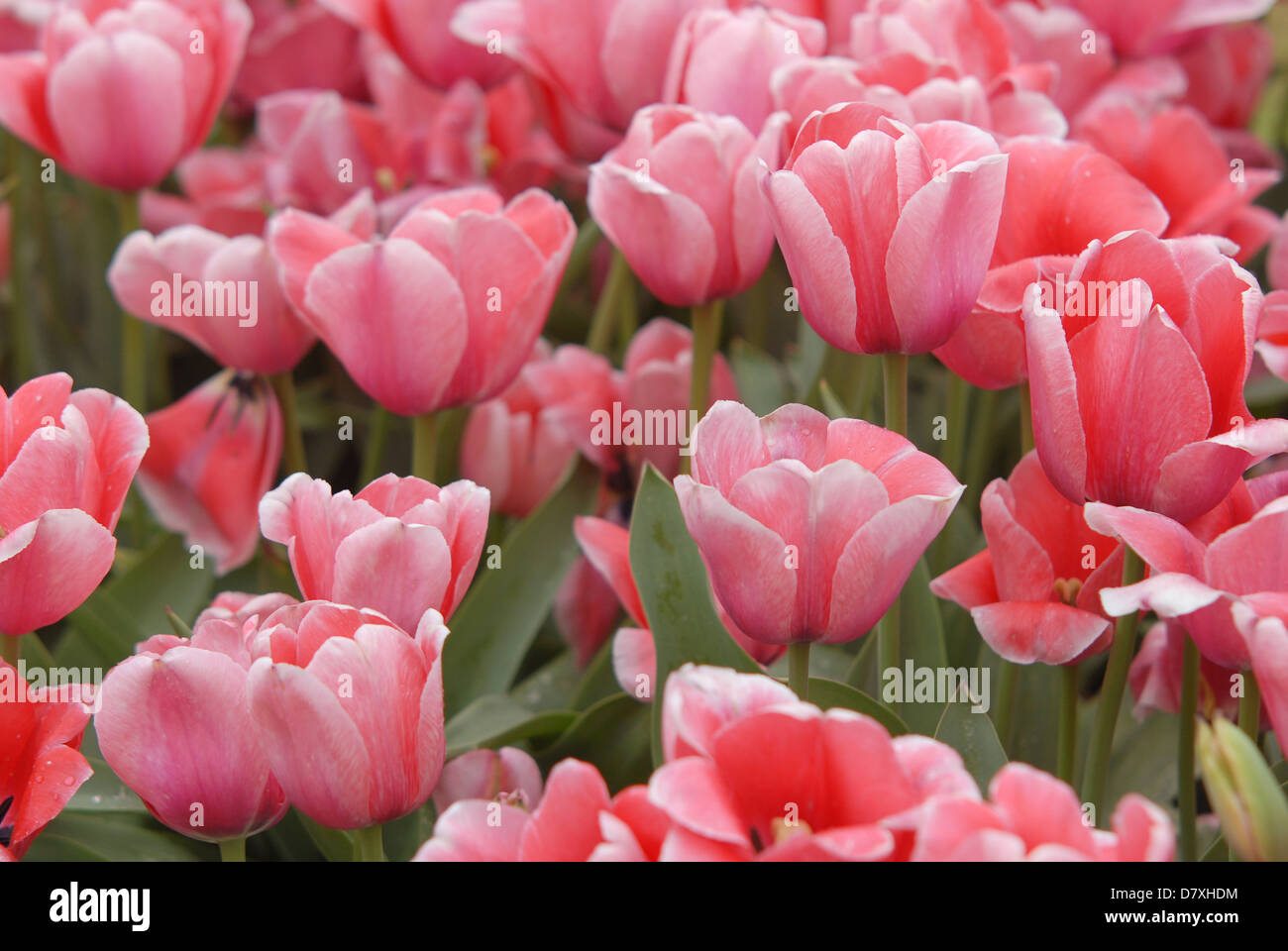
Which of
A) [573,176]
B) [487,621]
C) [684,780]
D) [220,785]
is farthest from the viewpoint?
[573,176]

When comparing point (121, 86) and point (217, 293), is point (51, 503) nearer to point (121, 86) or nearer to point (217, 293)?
point (217, 293)

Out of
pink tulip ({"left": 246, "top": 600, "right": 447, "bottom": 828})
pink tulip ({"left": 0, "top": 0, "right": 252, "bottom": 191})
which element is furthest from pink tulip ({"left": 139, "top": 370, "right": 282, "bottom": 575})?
pink tulip ({"left": 246, "top": 600, "right": 447, "bottom": 828})

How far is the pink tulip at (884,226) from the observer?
0.52m

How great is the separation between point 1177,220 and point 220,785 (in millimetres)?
612

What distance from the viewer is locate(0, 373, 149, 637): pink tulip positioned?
1.59ft

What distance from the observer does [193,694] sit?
460 mm

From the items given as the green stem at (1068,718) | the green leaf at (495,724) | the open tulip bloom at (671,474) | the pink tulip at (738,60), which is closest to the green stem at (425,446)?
the open tulip bloom at (671,474)

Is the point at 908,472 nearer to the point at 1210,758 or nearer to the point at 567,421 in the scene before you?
the point at 1210,758

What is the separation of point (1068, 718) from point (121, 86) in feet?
2.14

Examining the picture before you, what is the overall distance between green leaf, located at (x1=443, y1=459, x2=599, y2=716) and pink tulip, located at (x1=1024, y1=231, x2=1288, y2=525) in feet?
1.04

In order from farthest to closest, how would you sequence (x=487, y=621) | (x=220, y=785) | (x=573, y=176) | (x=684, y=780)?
(x=573, y=176) < (x=487, y=621) < (x=220, y=785) < (x=684, y=780)

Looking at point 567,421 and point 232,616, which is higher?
point 567,421

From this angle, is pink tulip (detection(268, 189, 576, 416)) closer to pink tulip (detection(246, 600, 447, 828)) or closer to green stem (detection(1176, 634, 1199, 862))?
pink tulip (detection(246, 600, 447, 828))
